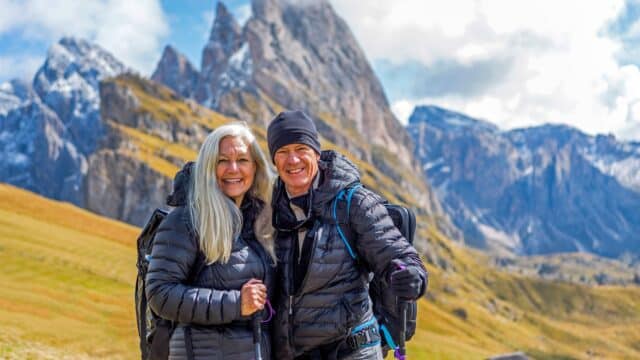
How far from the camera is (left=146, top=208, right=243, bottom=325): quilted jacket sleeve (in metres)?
7.16

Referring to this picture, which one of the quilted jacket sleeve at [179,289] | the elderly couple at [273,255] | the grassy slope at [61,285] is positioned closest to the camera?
the quilted jacket sleeve at [179,289]

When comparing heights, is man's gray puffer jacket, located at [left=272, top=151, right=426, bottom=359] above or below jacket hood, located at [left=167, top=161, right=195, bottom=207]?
below

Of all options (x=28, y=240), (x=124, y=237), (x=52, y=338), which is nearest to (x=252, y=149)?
(x=52, y=338)

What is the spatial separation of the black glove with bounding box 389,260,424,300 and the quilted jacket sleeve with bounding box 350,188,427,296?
0.07 metres

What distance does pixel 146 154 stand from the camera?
19188 centimetres

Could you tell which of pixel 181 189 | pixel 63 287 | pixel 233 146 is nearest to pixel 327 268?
pixel 233 146

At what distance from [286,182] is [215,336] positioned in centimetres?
202

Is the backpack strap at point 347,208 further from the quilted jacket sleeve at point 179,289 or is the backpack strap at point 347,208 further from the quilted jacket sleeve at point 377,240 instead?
the quilted jacket sleeve at point 179,289

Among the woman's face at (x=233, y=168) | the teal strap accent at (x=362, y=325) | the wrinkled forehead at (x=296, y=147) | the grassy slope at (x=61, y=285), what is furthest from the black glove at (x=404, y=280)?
the grassy slope at (x=61, y=285)

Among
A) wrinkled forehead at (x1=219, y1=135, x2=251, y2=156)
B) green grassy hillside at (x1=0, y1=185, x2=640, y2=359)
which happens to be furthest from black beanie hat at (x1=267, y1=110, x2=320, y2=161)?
green grassy hillside at (x1=0, y1=185, x2=640, y2=359)

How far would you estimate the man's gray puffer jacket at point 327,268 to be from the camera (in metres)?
7.73

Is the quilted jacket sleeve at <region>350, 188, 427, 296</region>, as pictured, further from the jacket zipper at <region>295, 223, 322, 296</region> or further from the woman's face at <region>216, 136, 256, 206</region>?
the woman's face at <region>216, 136, 256, 206</region>

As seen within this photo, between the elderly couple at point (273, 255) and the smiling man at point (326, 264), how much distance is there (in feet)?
0.04

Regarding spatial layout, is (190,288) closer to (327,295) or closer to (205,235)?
(205,235)
